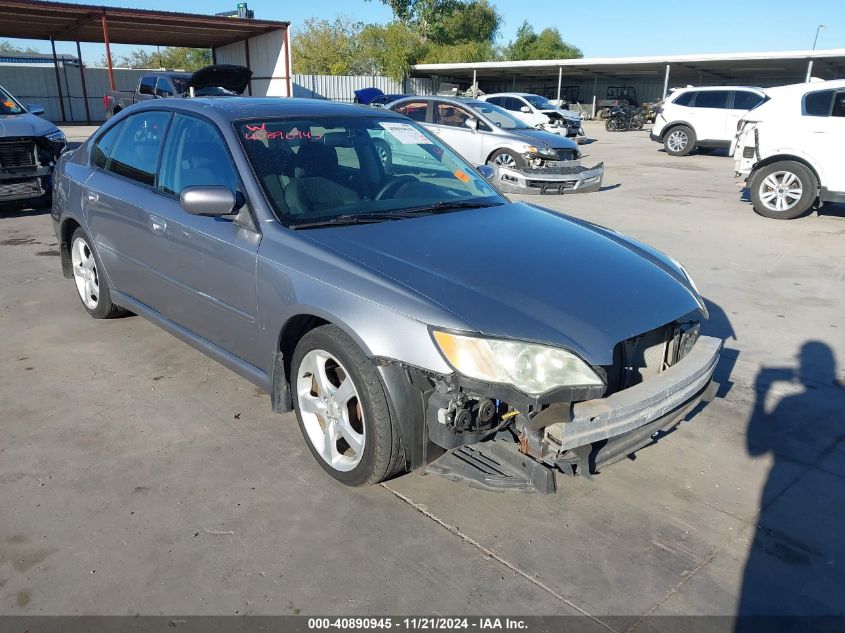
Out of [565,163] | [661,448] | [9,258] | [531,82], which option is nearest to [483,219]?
[661,448]

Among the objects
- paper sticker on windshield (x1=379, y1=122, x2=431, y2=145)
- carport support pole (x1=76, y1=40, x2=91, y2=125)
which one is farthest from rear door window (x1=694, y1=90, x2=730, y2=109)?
carport support pole (x1=76, y1=40, x2=91, y2=125)

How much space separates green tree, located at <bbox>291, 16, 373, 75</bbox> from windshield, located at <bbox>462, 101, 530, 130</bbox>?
43.5m

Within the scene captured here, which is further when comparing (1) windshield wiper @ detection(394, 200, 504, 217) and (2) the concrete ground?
(1) windshield wiper @ detection(394, 200, 504, 217)

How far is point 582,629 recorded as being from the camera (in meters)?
2.30

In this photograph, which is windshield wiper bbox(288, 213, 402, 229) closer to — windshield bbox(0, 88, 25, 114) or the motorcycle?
windshield bbox(0, 88, 25, 114)

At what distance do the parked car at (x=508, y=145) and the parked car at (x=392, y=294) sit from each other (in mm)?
6636

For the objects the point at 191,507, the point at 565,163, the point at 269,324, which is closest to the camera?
the point at 191,507

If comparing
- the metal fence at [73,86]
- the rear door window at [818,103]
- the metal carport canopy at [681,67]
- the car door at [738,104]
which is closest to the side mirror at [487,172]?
the rear door window at [818,103]

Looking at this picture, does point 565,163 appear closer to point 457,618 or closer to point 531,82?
point 457,618

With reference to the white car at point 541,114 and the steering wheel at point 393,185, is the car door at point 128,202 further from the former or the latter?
the white car at point 541,114

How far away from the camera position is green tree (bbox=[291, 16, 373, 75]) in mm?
55000

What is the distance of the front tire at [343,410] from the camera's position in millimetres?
2736

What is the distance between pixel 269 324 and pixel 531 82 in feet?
167

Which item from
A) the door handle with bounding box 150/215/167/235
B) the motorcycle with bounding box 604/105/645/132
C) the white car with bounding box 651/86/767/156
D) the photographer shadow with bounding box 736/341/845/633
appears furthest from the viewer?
the motorcycle with bounding box 604/105/645/132
